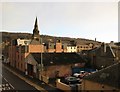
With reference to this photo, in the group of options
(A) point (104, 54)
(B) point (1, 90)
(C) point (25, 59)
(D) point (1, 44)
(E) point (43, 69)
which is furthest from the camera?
(D) point (1, 44)

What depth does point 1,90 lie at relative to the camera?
32.4m

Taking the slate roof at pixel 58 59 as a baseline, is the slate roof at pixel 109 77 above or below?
below

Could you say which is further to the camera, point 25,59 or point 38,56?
point 25,59

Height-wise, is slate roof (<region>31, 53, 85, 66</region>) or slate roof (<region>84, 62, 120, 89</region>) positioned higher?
slate roof (<region>31, 53, 85, 66</region>)

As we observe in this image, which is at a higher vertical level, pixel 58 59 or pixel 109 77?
pixel 58 59

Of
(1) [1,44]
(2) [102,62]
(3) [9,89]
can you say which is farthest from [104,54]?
(1) [1,44]

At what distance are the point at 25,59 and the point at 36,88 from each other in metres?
17.0

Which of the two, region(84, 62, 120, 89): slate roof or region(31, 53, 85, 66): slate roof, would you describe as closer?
region(84, 62, 120, 89): slate roof

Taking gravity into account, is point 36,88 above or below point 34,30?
below

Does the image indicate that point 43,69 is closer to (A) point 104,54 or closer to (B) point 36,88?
(B) point 36,88

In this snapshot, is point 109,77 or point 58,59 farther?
point 58,59

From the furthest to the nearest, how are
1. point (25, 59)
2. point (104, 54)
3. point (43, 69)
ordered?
point (25, 59)
point (104, 54)
point (43, 69)

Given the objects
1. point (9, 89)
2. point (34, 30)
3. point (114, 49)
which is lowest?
point (9, 89)

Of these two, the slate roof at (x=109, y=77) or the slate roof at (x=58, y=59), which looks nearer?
the slate roof at (x=109, y=77)
